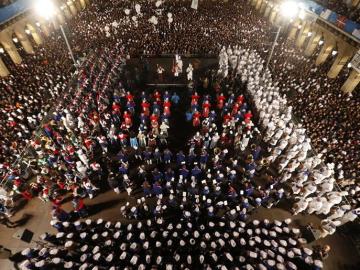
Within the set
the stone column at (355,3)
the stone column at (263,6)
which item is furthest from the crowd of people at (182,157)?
the stone column at (263,6)

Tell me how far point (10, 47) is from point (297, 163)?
2646 centimetres

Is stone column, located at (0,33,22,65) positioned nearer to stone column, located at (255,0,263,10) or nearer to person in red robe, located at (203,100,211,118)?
person in red robe, located at (203,100,211,118)

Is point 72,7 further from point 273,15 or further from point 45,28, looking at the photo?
point 273,15

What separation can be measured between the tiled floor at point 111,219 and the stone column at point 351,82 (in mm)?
13651

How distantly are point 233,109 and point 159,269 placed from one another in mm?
9732

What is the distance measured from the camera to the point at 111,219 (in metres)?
10.4

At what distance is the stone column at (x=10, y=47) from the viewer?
69.5ft

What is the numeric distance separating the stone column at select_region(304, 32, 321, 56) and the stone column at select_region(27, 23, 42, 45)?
30.8 m

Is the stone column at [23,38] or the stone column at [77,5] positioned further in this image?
the stone column at [77,5]

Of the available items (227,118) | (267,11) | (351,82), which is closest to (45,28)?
A: (227,118)

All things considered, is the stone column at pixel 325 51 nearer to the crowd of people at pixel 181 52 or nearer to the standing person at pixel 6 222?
the crowd of people at pixel 181 52

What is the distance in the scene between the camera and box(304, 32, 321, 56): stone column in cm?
2361

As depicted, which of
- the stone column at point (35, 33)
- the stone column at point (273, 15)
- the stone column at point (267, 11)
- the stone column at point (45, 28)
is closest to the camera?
the stone column at point (35, 33)

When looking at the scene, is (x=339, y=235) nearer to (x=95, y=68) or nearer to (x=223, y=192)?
(x=223, y=192)
